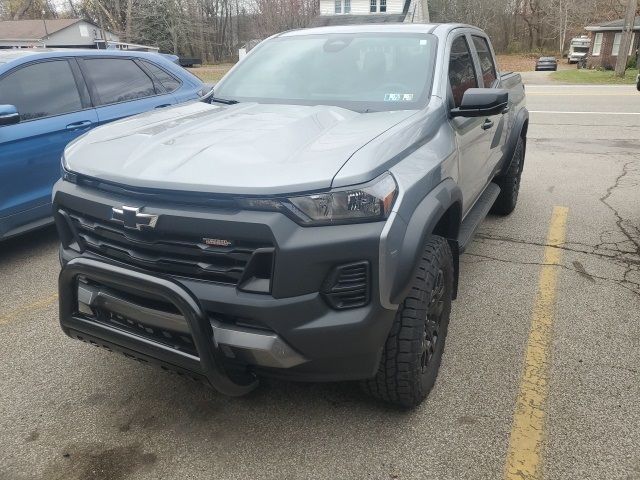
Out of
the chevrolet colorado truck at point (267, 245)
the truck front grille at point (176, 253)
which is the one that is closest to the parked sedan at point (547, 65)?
the chevrolet colorado truck at point (267, 245)

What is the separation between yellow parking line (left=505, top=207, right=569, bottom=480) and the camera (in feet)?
7.80

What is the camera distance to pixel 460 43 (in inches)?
153

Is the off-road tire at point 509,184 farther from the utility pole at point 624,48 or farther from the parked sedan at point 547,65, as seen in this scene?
the parked sedan at point 547,65

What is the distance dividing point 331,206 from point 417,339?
768 mm

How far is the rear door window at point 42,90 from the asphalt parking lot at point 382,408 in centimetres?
144

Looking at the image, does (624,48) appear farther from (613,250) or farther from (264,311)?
(264,311)

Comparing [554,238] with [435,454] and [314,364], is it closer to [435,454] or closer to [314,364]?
[435,454]

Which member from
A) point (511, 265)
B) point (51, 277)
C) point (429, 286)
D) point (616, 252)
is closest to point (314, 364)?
point (429, 286)

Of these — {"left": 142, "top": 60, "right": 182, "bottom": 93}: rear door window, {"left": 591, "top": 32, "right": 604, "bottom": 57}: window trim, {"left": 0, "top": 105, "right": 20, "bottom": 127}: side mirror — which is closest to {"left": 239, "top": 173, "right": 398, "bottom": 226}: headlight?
{"left": 0, "top": 105, "right": 20, "bottom": 127}: side mirror

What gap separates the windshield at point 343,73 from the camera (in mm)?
3262

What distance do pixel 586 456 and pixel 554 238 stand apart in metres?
2.93

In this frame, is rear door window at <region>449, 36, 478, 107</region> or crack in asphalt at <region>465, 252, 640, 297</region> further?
crack in asphalt at <region>465, 252, 640, 297</region>

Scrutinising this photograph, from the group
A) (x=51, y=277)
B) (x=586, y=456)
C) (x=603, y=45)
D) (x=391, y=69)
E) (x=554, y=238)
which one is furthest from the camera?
(x=603, y=45)

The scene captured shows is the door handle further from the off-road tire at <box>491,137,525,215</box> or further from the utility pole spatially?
the utility pole
